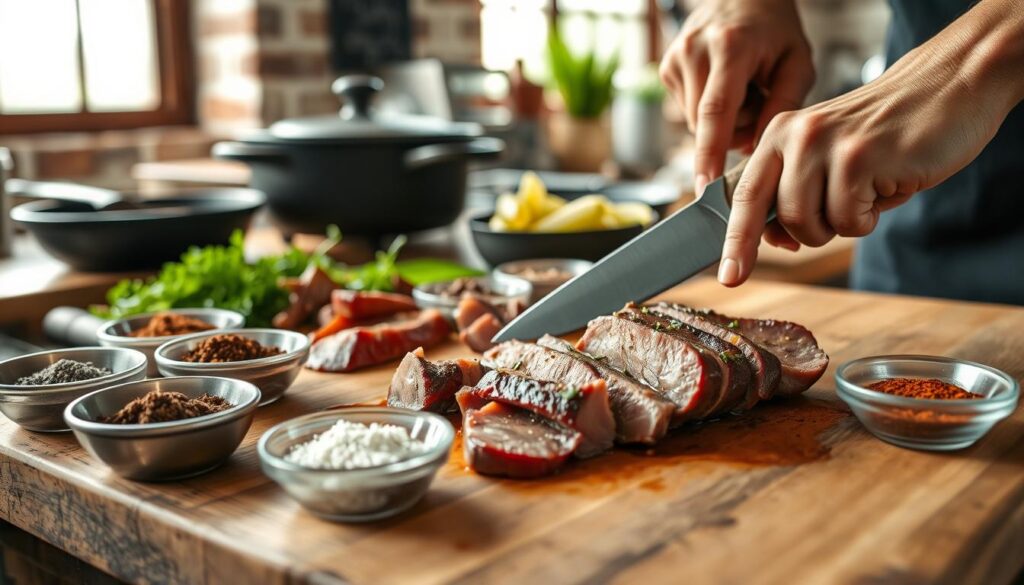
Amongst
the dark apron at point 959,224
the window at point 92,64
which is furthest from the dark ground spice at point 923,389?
the window at point 92,64

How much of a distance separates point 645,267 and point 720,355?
0.99 ft

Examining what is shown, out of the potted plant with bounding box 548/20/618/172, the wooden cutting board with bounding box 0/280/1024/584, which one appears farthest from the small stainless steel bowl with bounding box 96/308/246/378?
the potted plant with bounding box 548/20/618/172

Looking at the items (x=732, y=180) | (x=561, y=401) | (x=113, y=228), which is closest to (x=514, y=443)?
(x=561, y=401)

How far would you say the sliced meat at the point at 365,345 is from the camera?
1.76 meters

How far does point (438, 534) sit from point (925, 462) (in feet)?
2.21

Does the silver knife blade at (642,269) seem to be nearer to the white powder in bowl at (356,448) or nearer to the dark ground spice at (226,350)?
the dark ground spice at (226,350)

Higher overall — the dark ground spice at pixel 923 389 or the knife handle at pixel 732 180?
the knife handle at pixel 732 180

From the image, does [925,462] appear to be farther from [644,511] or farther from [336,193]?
[336,193]

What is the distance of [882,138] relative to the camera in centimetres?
144

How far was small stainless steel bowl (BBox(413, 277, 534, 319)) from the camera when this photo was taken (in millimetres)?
2031

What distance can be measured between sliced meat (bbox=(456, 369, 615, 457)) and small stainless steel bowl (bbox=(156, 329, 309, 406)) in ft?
1.06

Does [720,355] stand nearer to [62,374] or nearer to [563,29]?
[62,374]

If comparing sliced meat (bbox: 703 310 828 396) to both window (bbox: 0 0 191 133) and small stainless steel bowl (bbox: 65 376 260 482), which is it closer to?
small stainless steel bowl (bbox: 65 376 260 482)

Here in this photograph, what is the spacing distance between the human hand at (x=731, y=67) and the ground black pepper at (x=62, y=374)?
1.29 metres
